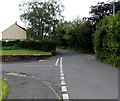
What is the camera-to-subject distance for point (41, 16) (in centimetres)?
4322

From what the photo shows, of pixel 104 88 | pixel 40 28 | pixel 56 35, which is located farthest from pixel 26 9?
pixel 104 88

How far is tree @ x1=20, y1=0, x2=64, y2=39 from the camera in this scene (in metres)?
43.2

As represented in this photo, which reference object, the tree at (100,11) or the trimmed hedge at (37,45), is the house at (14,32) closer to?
the trimmed hedge at (37,45)

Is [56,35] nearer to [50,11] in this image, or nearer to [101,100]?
[50,11]

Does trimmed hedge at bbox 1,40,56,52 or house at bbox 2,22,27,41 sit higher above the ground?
house at bbox 2,22,27,41

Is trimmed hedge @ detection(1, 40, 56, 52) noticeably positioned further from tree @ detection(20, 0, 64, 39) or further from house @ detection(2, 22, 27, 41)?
house @ detection(2, 22, 27, 41)

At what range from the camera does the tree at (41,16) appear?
43.2 metres

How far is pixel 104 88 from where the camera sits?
8.54 metres

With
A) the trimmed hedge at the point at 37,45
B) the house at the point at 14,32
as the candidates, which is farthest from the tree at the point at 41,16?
the house at the point at 14,32

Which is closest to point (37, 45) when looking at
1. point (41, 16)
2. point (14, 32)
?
point (41, 16)

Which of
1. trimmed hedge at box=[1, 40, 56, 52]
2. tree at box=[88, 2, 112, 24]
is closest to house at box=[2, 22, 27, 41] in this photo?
trimmed hedge at box=[1, 40, 56, 52]

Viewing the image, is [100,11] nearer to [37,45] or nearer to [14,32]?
[37,45]

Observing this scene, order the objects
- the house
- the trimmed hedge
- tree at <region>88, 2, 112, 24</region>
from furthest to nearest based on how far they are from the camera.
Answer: the house, the trimmed hedge, tree at <region>88, 2, 112, 24</region>

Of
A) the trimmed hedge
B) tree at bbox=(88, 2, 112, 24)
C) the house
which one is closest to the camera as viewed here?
tree at bbox=(88, 2, 112, 24)
